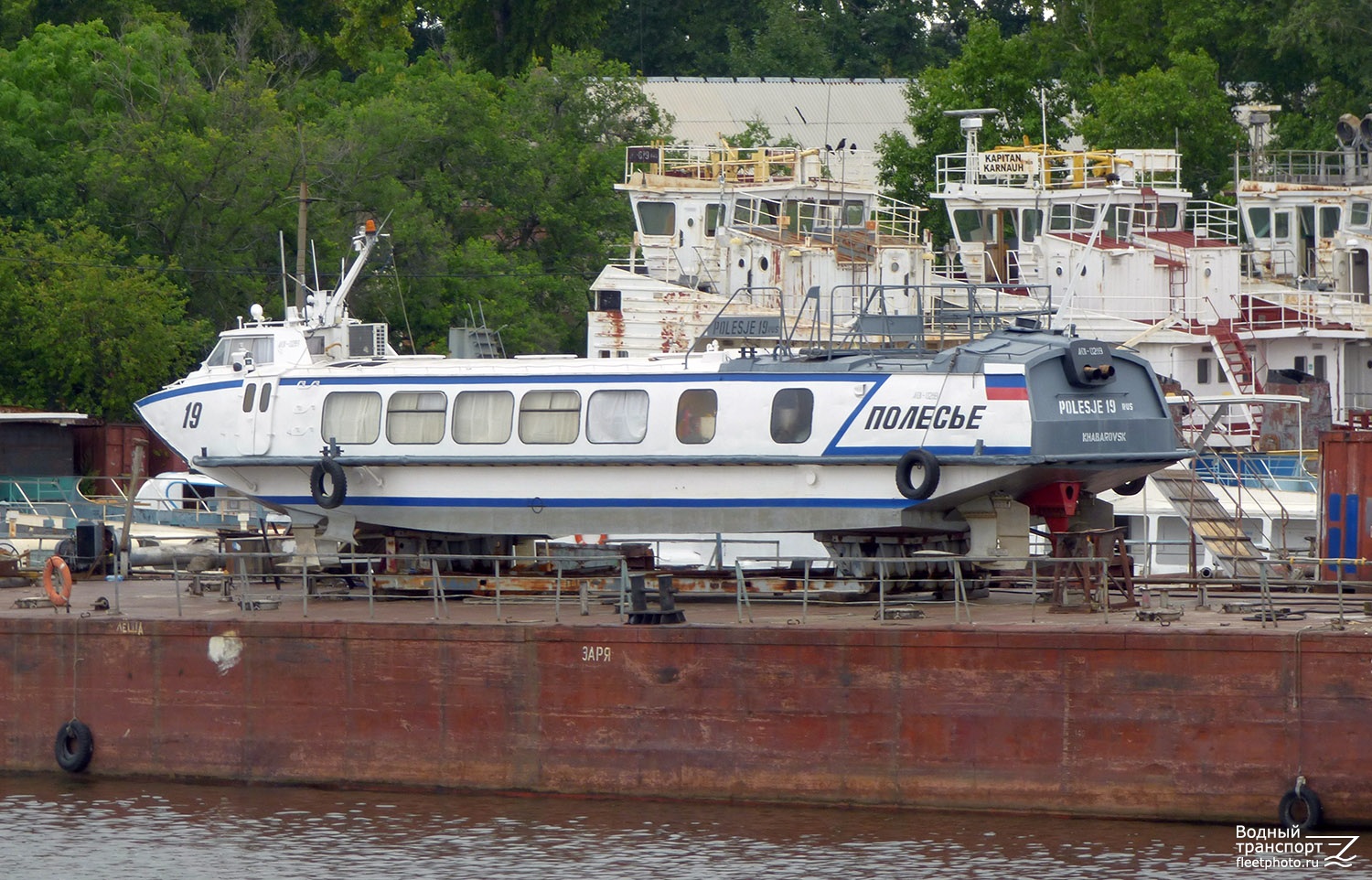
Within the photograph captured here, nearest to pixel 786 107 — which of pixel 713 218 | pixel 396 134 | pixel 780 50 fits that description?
pixel 780 50

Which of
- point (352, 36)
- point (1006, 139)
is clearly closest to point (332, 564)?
point (1006, 139)

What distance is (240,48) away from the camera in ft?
225

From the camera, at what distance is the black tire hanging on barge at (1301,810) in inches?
879

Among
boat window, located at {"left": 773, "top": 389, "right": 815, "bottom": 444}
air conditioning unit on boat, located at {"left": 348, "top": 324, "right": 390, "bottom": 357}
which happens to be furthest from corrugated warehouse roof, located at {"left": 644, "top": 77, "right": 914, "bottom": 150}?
boat window, located at {"left": 773, "top": 389, "right": 815, "bottom": 444}

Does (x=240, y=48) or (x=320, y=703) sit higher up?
(x=240, y=48)

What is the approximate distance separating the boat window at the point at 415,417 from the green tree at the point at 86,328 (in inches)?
942

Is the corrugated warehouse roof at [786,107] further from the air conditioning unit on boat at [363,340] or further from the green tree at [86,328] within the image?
the air conditioning unit on boat at [363,340]

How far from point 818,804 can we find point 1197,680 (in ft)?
15.4

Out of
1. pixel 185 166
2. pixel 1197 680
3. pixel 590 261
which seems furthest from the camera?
pixel 590 261

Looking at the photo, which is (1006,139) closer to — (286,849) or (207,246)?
(207,246)

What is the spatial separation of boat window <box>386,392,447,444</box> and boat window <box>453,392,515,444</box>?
24 centimetres

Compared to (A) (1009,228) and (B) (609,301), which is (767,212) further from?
(A) (1009,228)

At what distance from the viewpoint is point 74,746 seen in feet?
92.6

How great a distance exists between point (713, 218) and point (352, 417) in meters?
21.4
